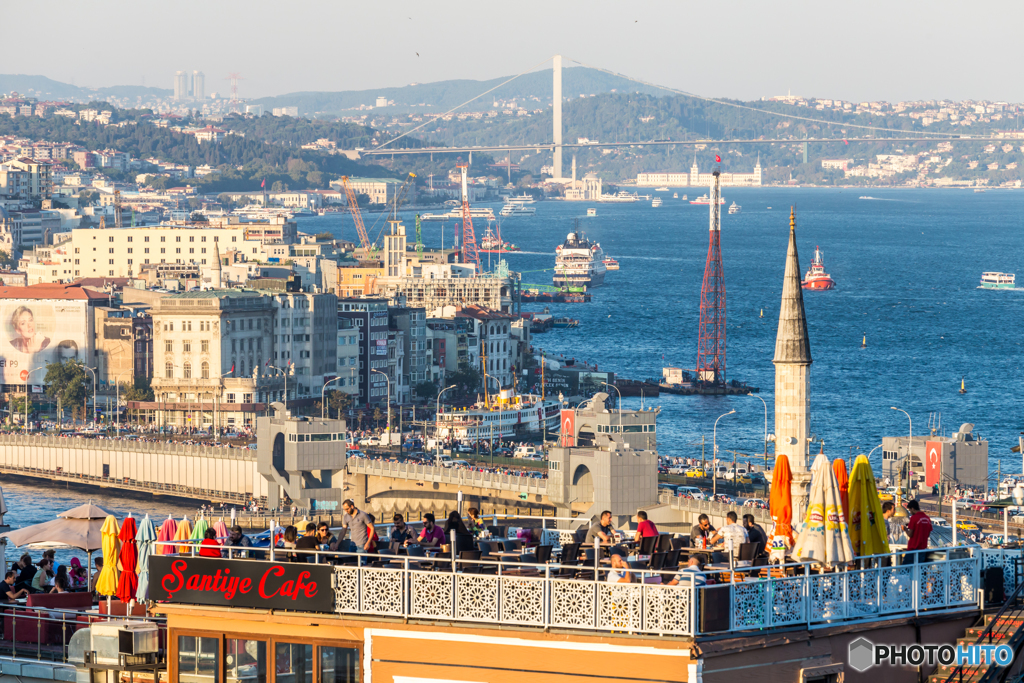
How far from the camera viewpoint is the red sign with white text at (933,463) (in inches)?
1890

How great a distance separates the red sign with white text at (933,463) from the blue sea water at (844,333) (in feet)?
31.4

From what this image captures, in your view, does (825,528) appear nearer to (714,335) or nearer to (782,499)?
(782,499)

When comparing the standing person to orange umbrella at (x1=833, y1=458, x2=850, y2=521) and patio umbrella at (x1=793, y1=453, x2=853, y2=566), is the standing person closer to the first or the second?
patio umbrella at (x1=793, y1=453, x2=853, y2=566)

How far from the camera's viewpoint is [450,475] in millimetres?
52281

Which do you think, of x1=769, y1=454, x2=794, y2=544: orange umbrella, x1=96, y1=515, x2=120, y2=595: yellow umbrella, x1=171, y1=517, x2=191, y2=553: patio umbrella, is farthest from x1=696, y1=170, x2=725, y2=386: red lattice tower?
x1=96, y1=515, x2=120, y2=595: yellow umbrella

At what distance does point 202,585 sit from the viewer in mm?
10859

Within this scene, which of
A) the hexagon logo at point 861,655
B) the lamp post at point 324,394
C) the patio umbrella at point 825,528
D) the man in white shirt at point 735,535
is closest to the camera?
the hexagon logo at point 861,655

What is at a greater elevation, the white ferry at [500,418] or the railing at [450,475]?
the railing at [450,475]

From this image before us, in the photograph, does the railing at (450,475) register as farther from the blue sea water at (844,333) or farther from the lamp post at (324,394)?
the lamp post at (324,394)

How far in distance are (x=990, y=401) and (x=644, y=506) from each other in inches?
1558
